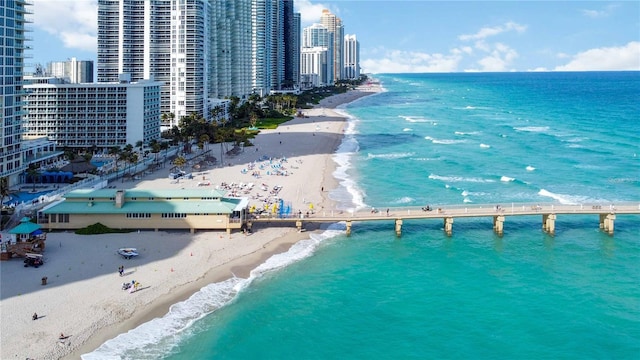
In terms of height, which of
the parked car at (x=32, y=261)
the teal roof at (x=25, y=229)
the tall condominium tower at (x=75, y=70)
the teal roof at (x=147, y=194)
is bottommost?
the parked car at (x=32, y=261)

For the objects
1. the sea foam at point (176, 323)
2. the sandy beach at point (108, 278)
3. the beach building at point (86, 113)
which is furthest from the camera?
the beach building at point (86, 113)

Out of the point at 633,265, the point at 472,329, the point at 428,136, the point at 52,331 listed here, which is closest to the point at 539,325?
the point at 472,329

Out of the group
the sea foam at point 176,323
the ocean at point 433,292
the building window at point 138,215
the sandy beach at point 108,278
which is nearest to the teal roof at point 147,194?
the building window at point 138,215

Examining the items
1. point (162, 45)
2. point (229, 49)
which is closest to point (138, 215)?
point (162, 45)

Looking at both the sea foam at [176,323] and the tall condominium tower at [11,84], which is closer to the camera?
the sea foam at [176,323]

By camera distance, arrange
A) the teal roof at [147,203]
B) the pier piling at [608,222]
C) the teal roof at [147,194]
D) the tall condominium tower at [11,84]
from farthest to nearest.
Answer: the tall condominium tower at [11,84] < the pier piling at [608,222] < the teal roof at [147,194] < the teal roof at [147,203]

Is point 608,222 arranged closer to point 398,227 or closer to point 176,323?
point 398,227

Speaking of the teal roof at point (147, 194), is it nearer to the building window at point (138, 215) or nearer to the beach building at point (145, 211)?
the beach building at point (145, 211)
